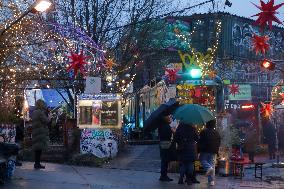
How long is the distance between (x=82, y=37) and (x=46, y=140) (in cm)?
616

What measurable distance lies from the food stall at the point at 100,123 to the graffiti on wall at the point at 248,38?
32.6m

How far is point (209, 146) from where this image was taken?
13.9 metres

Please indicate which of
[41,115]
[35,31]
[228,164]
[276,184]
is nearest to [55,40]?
[35,31]

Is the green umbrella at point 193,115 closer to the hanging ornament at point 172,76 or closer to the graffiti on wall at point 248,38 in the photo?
the hanging ornament at point 172,76

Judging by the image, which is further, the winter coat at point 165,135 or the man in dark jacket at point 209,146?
the winter coat at point 165,135

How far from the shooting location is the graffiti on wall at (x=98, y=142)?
18.8 metres

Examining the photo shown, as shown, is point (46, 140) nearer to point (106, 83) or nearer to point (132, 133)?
point (106, 83)

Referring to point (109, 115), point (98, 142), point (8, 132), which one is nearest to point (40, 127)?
point (8, 132)

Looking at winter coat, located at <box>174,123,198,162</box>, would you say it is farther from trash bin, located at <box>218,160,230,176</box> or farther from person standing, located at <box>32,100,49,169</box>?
person standing, located at <box>32,100,49,169</box>

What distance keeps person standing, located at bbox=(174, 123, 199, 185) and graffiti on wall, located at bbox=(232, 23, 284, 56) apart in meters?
38.0

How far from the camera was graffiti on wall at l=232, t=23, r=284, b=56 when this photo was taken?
169 ft

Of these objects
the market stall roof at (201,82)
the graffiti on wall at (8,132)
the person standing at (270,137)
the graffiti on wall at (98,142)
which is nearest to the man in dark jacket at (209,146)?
the market stall roof at (201,82)

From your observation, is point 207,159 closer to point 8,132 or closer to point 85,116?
point 8,132

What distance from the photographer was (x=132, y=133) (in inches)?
1166
